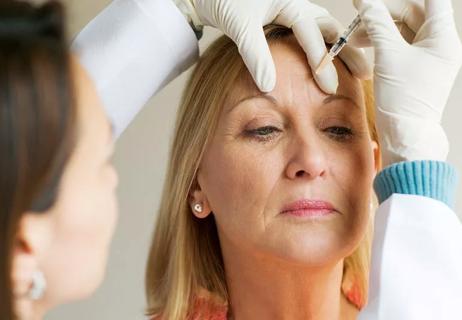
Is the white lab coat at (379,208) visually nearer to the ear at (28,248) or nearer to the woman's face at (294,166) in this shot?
the woman's face at (294,166)

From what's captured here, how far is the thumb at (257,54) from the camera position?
1423mm

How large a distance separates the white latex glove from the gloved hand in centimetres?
11

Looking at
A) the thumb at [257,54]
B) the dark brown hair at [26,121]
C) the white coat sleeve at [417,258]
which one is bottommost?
the white coat sleeve at [417,258]

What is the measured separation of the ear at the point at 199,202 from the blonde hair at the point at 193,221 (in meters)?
0.01

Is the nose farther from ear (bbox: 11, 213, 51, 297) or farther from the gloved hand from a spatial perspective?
ear (bbox: 11, 213, 51, 297)

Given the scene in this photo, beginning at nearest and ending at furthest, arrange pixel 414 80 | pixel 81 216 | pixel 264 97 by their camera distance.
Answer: pixel 81 216 → pixel 414 80 → pixel 264 97

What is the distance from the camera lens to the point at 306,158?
1403mm

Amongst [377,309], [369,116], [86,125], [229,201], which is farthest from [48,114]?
[369,116]

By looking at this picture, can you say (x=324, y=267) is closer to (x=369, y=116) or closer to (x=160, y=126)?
(x=369, y=116)

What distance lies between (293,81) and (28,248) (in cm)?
78

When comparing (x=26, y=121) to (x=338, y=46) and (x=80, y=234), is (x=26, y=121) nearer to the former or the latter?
(x=80, y=234)

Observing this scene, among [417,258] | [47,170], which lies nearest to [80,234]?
[47,170]

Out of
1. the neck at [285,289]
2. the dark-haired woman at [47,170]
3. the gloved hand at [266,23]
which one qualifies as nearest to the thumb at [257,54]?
the gloved hand at [266,23]

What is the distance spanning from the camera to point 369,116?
163 cm
